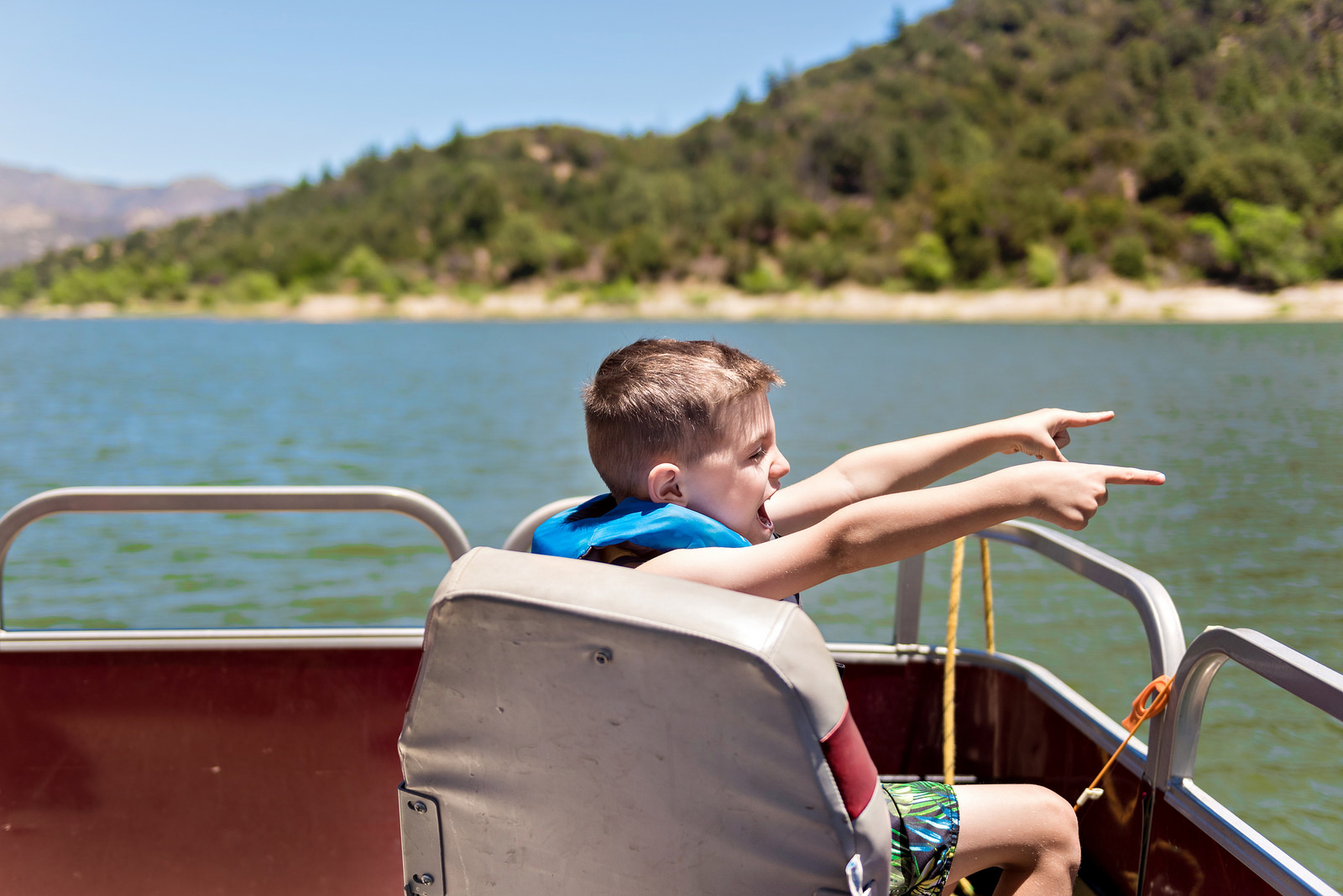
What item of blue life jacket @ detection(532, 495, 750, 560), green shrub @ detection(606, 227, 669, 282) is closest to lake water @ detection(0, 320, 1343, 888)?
blue life jacket @ detection(532, 495, 750, 560)

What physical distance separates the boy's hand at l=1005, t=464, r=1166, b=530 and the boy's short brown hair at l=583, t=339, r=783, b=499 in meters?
0.30

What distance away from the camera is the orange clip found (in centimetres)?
134

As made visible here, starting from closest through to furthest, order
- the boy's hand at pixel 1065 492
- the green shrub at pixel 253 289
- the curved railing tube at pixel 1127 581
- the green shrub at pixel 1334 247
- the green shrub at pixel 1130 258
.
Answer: the boy's hand at pixel 1065 492 < the curved railing tube at pixel 1127 581 < the green shrub at pixel 1334 247 < the green shrub at pixel 1130 258 < the green shrub at pixel 253 289

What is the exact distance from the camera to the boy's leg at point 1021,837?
1.21 m

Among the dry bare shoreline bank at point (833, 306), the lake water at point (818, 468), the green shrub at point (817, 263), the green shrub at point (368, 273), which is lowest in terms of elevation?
the lake water at point (818, 468)

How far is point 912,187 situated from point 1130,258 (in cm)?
2375

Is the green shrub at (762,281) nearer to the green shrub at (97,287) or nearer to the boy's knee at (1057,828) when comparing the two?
the green shrub at (97,287)

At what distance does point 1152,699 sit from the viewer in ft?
4.56

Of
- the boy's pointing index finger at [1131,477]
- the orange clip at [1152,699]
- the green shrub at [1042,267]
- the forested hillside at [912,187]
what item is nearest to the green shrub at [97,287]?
the forested hillside at [912,187]

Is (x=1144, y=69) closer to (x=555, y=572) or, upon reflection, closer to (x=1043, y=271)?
(x=1043, y=271)

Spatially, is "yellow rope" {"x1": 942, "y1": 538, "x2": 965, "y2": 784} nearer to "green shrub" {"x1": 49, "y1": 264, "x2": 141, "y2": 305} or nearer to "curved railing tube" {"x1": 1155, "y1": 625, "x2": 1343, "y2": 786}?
"curved railing tube" {"x1": 1155, "y1": 625, "x2": 1343, "y2": 786}

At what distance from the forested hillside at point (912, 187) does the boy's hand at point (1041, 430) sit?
38.6 m

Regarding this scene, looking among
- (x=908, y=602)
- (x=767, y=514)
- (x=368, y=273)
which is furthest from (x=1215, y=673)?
(x=368, y=273)

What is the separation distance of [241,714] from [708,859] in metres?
1.16
